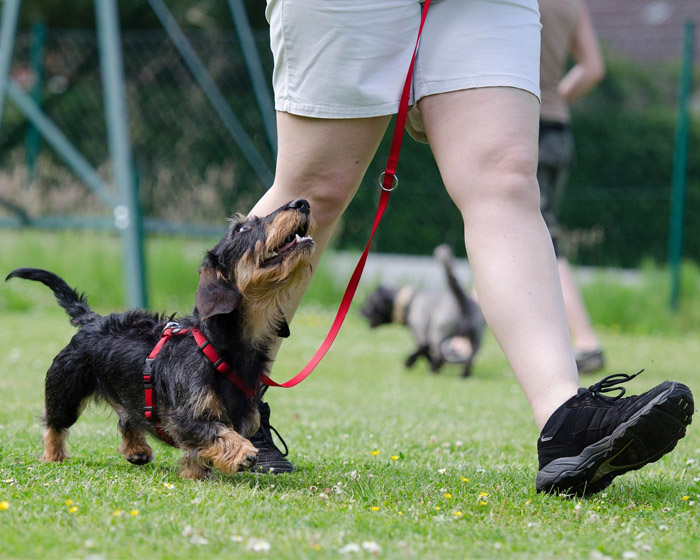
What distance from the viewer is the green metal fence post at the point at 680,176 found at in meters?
10.7

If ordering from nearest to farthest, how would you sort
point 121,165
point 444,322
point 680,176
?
1. point 444,322
2. point 121,165
3. point 680,176

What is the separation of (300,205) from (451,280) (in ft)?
13.1

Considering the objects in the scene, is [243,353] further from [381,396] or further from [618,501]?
[381,396]

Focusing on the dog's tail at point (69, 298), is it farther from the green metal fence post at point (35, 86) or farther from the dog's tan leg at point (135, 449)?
the green metal fence post at point (35, 86)

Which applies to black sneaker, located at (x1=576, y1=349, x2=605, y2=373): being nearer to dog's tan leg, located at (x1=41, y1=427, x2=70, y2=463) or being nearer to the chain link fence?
dog's tan leg, located at (x1=41, y1=427, x2=70, y2=463)

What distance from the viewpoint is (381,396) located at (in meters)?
6.11

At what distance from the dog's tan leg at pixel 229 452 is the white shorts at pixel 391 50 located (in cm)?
114

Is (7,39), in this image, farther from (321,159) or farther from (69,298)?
(321,159)

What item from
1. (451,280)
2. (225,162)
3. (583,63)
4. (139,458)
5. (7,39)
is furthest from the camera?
(225,162)

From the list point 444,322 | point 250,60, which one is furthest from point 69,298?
point 250,60

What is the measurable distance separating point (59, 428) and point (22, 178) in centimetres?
999

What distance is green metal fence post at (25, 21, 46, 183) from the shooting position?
43.2 ft

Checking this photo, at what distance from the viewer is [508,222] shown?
3.28 metres

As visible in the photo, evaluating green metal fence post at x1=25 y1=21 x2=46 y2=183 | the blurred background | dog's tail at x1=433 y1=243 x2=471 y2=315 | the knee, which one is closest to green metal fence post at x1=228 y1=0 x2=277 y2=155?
the blurred background
